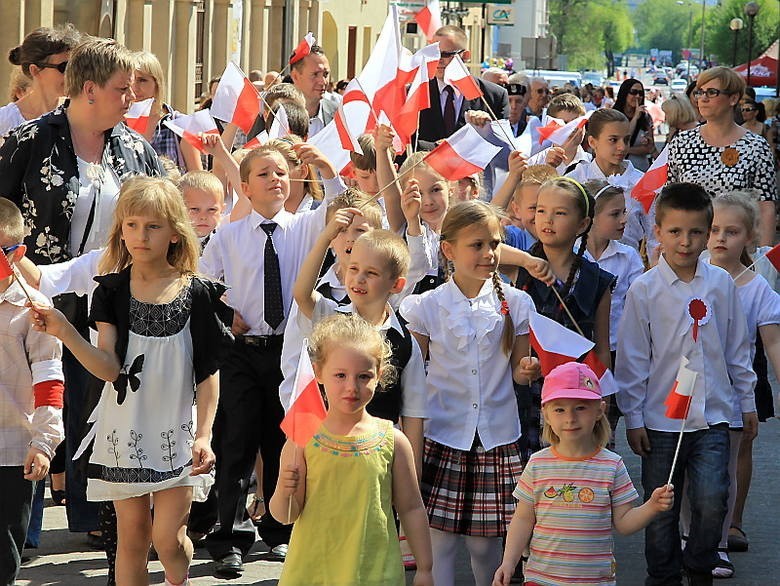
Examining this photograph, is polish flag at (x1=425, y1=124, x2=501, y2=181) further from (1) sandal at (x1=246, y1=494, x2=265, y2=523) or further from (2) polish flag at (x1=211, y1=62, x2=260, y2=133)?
(2) polish flag at (x1=211, y1=62, x2=260, y2=133)

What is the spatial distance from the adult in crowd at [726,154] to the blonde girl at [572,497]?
3901 millimetres

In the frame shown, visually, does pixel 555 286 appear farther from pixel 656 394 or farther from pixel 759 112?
pixel 759 112

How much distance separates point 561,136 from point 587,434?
4768mm

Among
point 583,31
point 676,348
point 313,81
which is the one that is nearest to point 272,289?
point 676,348

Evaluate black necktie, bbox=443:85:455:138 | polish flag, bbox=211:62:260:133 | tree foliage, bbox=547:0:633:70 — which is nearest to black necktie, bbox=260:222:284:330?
polish flag, bbox=211:62:260:133

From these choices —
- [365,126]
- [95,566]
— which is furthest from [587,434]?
[365,126]

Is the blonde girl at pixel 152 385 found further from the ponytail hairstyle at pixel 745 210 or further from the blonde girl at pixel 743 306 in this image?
the ponytail hairstyle at pixel 745 210

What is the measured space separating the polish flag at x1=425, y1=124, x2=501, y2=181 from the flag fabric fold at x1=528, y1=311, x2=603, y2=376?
1.38 metres

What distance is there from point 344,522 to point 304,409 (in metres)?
0.42

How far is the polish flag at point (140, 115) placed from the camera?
8711 mm

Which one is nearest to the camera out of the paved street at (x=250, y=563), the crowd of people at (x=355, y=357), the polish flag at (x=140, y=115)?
the crowd of people at (x=355, y=357)

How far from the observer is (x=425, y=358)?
20.2 ft

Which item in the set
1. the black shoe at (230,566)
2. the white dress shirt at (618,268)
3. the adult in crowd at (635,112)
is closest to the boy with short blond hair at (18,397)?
the black shoe at (230,566)

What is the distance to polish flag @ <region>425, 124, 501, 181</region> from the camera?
7023 millimetres
